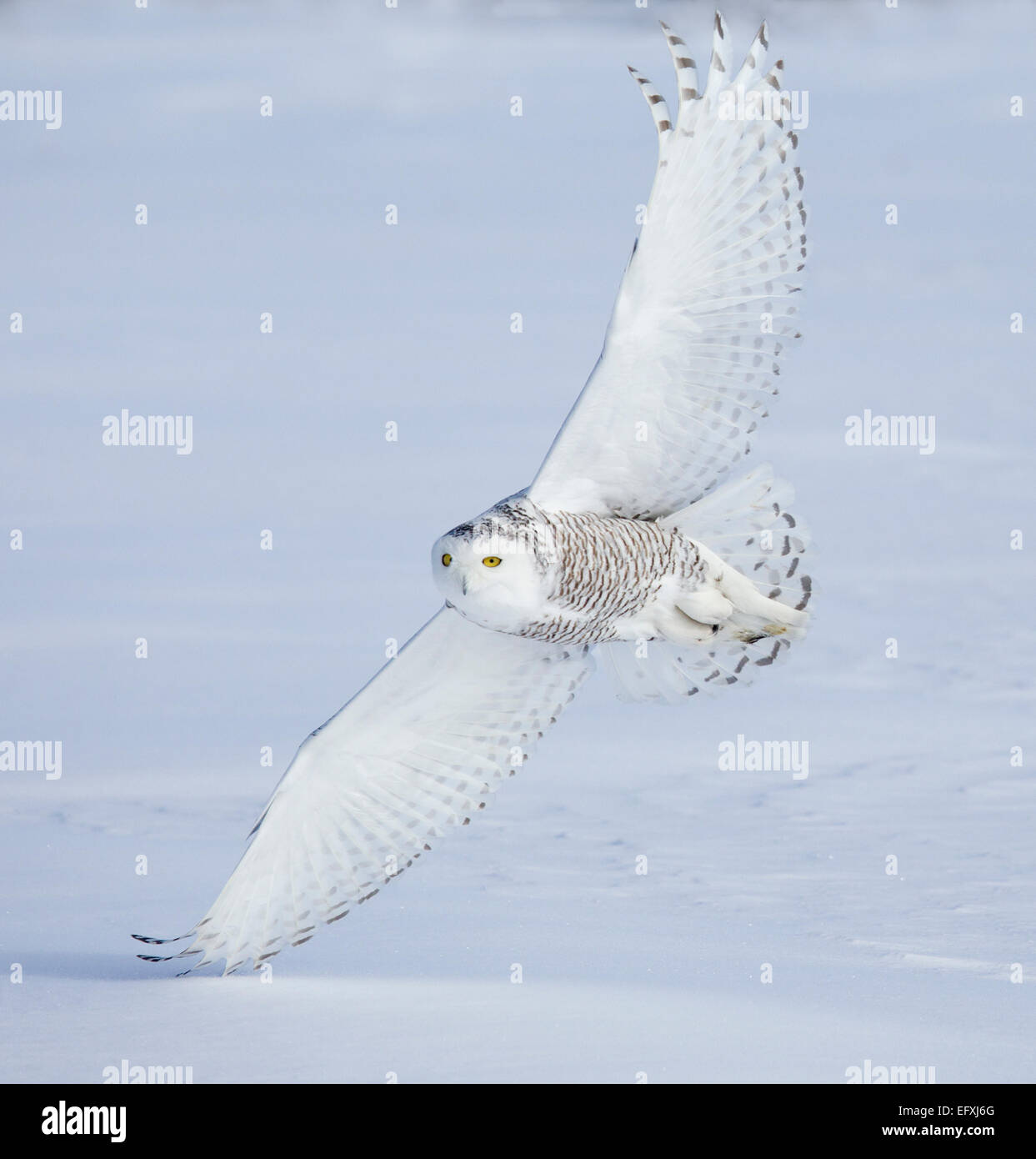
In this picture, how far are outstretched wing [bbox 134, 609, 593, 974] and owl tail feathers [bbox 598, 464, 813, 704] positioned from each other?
46 cm

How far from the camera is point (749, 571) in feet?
16.5

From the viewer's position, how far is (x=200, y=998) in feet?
15.9

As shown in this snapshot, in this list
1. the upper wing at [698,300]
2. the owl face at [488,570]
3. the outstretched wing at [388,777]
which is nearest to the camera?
the owl face at [488,570]

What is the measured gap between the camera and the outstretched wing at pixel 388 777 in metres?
4.95

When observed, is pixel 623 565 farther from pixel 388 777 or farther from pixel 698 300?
pixel 388 777

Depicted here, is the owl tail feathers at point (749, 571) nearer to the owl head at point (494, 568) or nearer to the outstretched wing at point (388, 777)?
the outstretched wing at point (388, 777)

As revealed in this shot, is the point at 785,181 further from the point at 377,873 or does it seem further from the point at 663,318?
the point at 377,873

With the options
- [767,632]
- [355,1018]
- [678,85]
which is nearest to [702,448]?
[767,632]

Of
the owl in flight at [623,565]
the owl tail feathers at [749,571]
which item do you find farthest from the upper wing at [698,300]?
the owl tail feathers at [749,571]

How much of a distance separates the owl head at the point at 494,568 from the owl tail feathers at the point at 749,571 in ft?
2.08

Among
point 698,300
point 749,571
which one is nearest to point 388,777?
point 749,571

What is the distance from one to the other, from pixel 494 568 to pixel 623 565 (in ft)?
1.58

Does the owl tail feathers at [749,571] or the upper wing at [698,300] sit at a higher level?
the upper wing at [698,300]

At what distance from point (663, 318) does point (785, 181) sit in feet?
1.74
